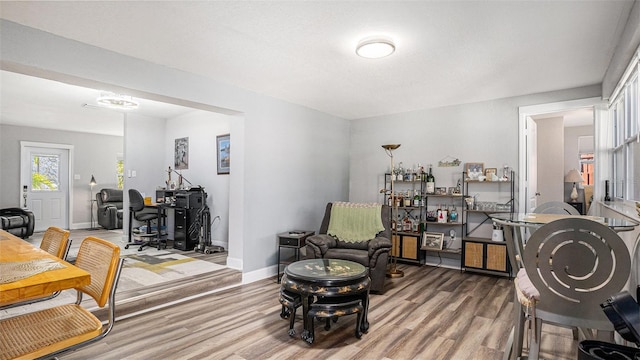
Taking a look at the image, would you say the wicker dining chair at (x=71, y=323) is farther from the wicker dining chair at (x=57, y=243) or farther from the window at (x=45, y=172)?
the window at (x=45, y=172)

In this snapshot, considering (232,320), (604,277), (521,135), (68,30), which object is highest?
(68,30)

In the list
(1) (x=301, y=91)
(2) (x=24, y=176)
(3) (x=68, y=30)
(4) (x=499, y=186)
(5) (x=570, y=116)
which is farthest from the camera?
(2) (x=24, y=176)

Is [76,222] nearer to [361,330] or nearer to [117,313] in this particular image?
[117,313]

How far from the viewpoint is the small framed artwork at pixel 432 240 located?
499 cm

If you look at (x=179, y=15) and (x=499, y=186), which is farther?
(x=499, y=186)

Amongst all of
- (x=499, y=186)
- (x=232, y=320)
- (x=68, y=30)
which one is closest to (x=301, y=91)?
(x=68, y=30)

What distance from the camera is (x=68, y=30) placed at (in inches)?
103

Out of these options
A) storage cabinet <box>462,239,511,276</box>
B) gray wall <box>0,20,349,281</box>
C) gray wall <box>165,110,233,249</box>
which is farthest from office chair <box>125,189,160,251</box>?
storage cabinet <box>462,239,511,276</box>

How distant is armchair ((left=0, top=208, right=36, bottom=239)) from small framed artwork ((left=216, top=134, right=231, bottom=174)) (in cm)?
410

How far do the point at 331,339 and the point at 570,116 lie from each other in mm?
6729

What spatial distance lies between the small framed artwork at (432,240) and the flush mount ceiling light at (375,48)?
316 cm

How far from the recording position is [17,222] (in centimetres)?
625

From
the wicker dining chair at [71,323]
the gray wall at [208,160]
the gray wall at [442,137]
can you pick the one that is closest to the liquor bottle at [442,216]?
the gray wall at [442,137]

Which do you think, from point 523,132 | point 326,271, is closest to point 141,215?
point 326,271
